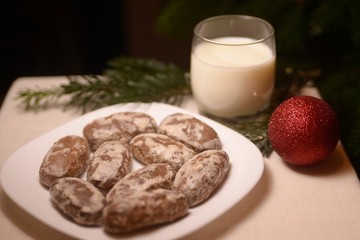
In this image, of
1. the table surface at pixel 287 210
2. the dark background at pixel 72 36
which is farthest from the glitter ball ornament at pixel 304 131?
the dark background at pixel 72 36

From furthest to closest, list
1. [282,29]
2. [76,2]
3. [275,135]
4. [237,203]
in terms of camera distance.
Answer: [76,2]
[282,29]
[275,135]
[237,203]

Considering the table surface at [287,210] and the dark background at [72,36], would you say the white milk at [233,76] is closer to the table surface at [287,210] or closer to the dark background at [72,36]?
the table surface at [287,210]

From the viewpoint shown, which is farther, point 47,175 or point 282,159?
point 282,159

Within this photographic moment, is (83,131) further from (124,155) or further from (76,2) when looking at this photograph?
(76,2)

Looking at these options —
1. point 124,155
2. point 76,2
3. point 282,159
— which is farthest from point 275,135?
point 76,2

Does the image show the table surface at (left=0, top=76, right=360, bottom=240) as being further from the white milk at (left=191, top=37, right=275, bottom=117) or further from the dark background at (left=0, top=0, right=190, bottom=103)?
the dark background at (left=0, top=0, right=190, bottom=103)

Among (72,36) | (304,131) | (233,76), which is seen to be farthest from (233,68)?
(72,36)
